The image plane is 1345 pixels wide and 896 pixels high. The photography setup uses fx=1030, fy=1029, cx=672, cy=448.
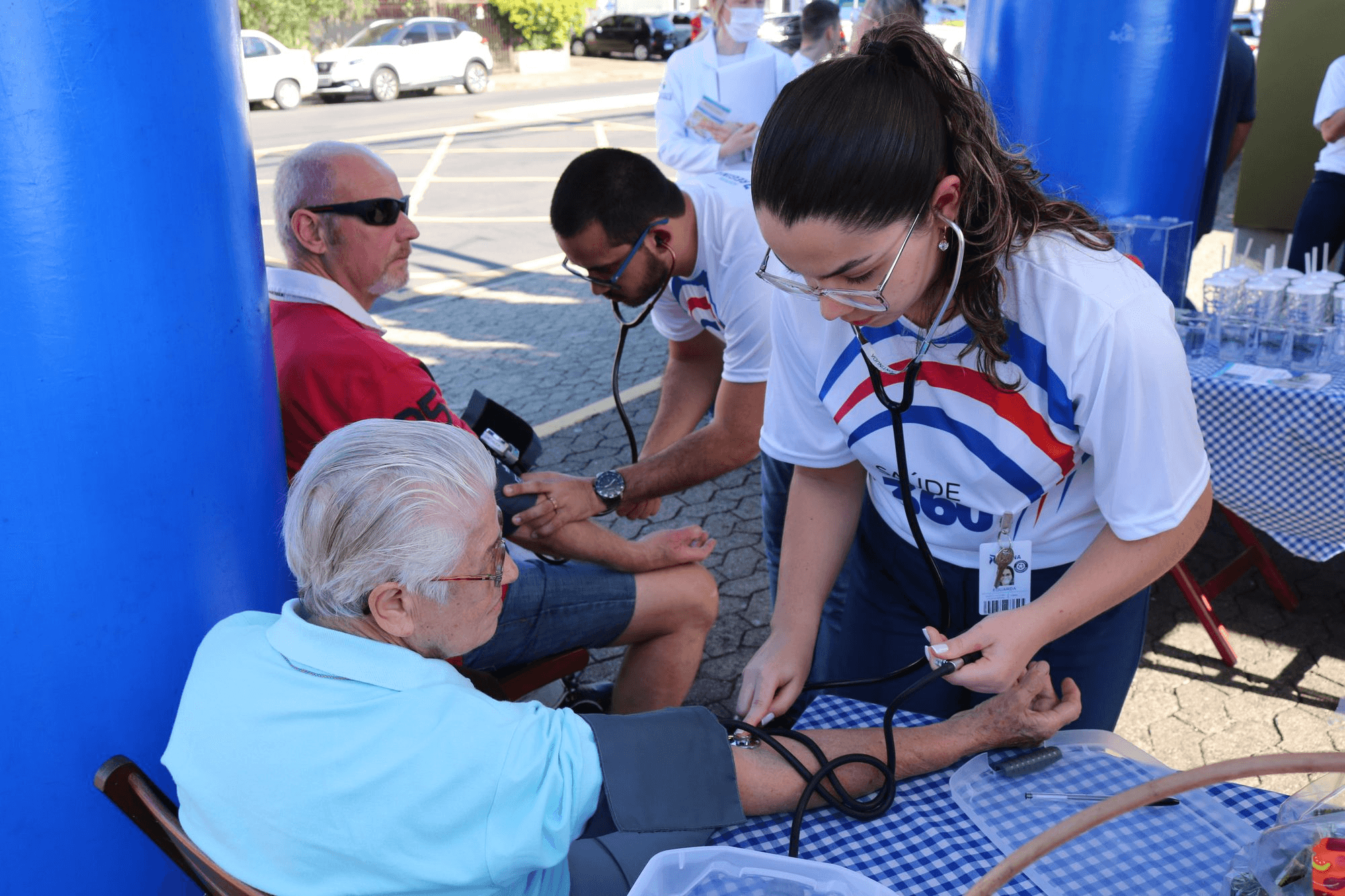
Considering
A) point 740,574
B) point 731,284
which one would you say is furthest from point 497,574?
point 740,574

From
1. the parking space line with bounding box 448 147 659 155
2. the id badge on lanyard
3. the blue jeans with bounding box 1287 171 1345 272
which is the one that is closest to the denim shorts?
the id badge on lanyard

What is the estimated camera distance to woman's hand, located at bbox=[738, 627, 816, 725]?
1.53 m

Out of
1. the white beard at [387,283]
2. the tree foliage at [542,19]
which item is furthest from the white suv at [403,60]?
the white beard at [387,283]

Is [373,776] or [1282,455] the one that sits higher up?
[373,776]

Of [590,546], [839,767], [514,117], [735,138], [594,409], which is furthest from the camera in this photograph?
[514,117]

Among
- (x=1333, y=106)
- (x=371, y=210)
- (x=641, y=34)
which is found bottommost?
(x=371, y=210)

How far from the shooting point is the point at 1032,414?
4.58 feet

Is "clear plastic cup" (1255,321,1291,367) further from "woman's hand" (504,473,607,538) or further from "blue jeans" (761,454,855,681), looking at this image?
"woman's hand" (504,473,607,538)

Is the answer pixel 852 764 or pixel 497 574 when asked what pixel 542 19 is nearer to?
pixel 497 574

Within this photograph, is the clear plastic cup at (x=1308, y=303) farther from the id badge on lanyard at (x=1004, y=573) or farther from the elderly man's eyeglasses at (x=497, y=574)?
the elderly man's eyeglasses at (x=497, y=574)

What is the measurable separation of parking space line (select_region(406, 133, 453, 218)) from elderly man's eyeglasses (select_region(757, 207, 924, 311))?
8535 mm

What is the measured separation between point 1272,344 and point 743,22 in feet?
9.96

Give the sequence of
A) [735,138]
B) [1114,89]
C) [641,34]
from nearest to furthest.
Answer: [1114,89] → [735,138] → [641,34]

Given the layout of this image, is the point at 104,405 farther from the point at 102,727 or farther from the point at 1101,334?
the point at 1101,334
